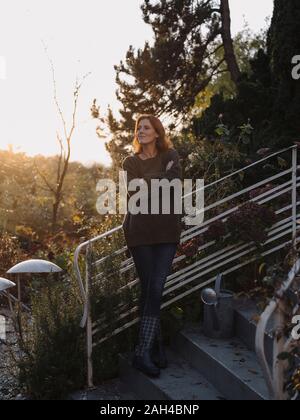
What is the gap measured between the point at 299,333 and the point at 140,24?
9943 mm

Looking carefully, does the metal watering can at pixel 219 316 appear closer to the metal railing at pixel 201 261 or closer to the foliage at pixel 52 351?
the metal railing at pixel 201 261

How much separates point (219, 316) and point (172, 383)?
2.30ft

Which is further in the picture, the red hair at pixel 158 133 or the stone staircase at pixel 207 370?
the red hair at pixel 158 133

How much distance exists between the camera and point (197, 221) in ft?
18.7

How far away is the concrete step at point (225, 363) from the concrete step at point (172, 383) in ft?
0.20

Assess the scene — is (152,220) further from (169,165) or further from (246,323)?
(246,323)

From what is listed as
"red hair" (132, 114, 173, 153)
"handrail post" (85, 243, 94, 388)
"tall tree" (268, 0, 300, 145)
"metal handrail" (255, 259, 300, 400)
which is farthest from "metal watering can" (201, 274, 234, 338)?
"tall tree" (268, 0, 300, 145)

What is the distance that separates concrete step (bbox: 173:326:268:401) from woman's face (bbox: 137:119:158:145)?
1.51m

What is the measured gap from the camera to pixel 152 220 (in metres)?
4.36

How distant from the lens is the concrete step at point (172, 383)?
4.19m

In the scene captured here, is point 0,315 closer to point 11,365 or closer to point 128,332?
point 11,365

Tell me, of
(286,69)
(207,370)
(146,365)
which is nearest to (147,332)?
(146,365)

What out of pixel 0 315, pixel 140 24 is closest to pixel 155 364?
pixel 0 315

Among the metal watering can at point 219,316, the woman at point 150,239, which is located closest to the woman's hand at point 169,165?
the woman at point 150,239
